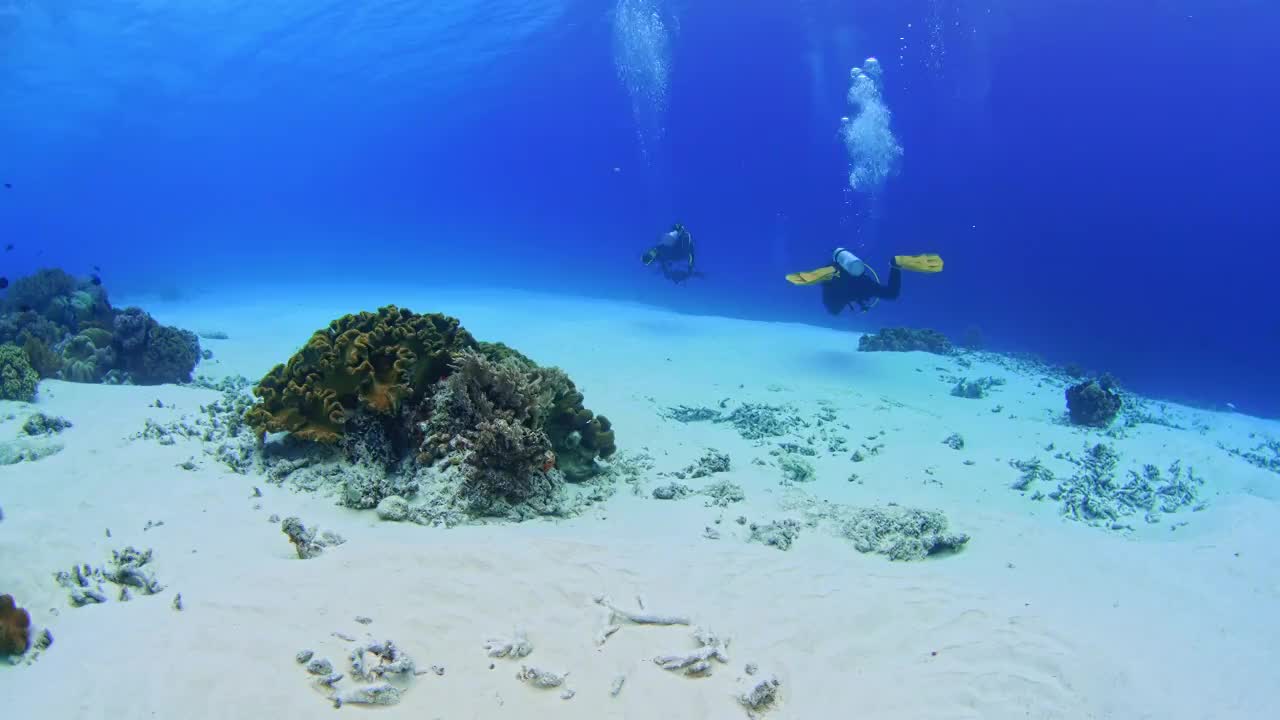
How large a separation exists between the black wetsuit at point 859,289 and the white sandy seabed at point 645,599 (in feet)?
19.2

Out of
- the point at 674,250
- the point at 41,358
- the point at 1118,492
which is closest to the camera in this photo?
the point at 1118,492

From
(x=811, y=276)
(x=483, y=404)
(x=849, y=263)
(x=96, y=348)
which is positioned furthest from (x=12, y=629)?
(x=849, y=263)

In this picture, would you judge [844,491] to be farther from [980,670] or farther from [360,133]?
[360,133]

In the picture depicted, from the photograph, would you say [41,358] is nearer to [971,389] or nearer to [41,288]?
[41,288]

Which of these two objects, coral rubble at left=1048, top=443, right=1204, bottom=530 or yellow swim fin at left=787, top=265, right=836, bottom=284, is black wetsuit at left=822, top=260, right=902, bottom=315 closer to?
yellow swim fin at left=787, top=265, right=836, bottom=284

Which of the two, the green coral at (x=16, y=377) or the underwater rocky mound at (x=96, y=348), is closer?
the green coral at (x=16, y=377)

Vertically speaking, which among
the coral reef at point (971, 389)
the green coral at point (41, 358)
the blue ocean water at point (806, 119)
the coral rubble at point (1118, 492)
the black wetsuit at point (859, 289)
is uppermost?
the blue ocean water at point (806, 119)

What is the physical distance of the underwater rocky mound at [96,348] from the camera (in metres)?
8.52

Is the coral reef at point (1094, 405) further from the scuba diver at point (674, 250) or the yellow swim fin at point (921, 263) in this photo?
the scuba diver at point (674, 250)

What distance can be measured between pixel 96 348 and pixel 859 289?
14731mm

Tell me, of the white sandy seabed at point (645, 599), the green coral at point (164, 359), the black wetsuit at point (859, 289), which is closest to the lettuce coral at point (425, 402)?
the white sandy seabed at point (645, 599)

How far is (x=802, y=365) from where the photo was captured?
1459cm

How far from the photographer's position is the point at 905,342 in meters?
18.3

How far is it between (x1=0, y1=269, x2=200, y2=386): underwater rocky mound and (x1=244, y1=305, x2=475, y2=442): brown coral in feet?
15.3
